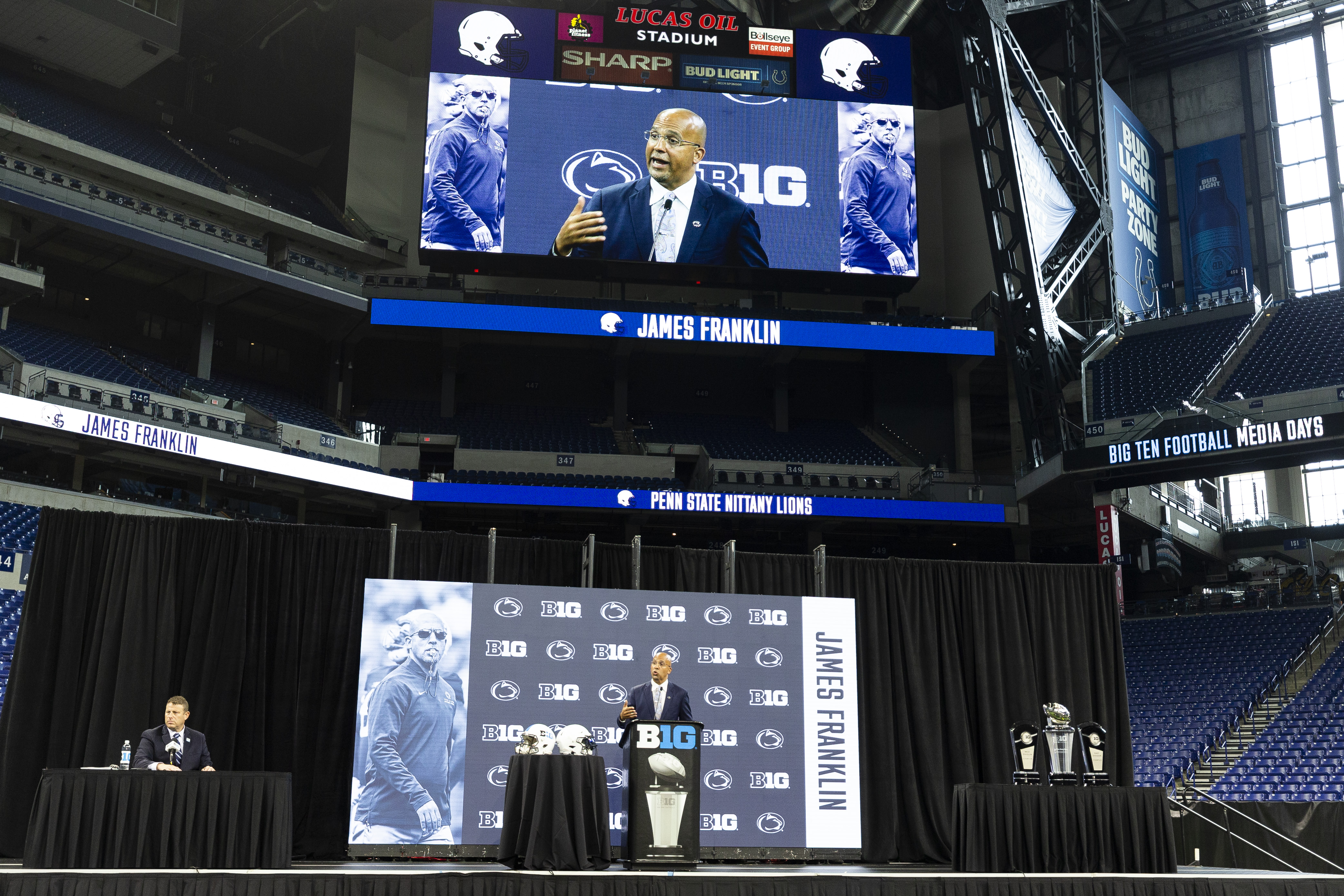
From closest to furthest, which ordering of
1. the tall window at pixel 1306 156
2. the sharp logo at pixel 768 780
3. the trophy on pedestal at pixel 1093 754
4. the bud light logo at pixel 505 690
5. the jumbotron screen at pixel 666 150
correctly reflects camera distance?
the trophy on pedestal at pixel 1093 754
the bud light logo at pixel 505 690
the sharp logo at pixel 768 780
the jumbotron screen at pixel 666 150
the tall window at pixel 1306 156

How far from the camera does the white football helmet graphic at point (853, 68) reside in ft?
91.9

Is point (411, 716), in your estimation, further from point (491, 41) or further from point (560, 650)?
point (491, 41)

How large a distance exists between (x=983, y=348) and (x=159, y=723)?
22.0 m

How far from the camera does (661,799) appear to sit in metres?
8.27

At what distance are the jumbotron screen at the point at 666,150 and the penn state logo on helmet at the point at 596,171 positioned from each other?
0.03m

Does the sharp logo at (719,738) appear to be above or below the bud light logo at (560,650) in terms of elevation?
below

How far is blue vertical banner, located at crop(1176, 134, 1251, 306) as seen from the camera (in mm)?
31250

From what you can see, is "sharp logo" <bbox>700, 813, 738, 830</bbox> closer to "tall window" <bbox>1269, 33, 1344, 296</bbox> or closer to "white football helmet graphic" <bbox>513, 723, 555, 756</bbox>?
"white football helmet graphic" <bbox>513, 723, 555, 756</bbox>

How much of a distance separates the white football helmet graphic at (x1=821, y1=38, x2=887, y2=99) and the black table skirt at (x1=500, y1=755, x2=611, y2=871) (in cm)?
2319

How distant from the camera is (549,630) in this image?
388 inches

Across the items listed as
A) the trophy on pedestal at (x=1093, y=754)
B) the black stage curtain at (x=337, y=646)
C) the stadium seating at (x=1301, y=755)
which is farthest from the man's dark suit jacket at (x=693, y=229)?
the trophy on pedestal at (x=1093, y=754)

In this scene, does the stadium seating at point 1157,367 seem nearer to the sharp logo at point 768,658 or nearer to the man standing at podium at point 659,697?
the sharp logo at point 768,658

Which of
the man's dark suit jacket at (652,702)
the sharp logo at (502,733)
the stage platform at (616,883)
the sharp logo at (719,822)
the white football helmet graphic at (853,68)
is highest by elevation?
the white football helmet graphic at (853,68)

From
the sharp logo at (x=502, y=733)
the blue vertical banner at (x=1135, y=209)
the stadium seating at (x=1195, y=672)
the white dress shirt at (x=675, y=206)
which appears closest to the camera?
the sharp logo at (x=502, y=733)
